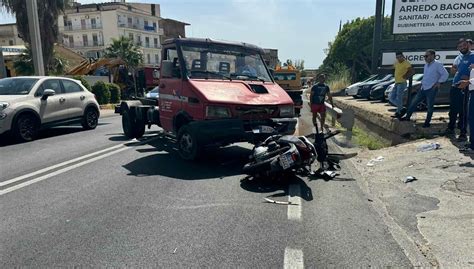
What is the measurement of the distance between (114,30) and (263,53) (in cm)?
6950

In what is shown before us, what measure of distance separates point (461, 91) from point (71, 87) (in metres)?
10.4

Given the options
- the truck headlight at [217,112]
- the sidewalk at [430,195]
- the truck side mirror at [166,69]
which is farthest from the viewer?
the truck side mirror at [166,69]

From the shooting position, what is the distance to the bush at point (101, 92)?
25094 mm

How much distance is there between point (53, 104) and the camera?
10.6m

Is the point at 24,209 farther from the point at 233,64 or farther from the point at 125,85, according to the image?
the point at 125,85

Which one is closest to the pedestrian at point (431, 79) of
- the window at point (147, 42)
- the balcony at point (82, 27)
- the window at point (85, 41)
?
the balcony at point (82, 27)

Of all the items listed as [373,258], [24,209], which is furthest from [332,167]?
[24,209]

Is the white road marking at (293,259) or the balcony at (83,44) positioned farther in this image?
the balcony at (83,44)

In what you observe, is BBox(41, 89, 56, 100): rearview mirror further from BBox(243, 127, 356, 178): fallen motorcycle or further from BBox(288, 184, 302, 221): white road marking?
BBox(288, 184, 302, 221): white road marking

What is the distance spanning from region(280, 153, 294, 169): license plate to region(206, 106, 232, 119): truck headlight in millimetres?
1477

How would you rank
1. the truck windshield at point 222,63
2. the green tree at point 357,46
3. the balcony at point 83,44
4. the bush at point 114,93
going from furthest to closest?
the balcony at point 83,44 < the green tree at point 357,46 < the bush at point 114,93 < the truck windshield at point 222,63

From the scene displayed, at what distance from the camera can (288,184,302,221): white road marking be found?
4531 mm

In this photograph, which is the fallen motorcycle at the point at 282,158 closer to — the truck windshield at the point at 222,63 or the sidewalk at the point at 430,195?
the sidewalk at the point at 430,195

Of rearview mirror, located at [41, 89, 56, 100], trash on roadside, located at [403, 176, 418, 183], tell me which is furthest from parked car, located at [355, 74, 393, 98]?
rearview mirror, located at [41, 89, 56, 100]
